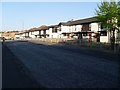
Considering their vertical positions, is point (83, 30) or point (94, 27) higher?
point (94, 27)

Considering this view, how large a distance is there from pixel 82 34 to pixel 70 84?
246 feet

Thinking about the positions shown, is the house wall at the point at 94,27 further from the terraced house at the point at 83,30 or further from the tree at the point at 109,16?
the tree at the point at 109,16

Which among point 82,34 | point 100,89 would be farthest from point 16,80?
point 82,34

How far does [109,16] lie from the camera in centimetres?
4078

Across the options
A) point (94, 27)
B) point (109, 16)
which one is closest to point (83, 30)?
point (94, 27)

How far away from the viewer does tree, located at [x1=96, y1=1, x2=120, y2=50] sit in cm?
4006

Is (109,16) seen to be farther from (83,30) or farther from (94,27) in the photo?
(83,30)

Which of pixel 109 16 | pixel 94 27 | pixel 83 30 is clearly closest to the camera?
pixel 109 16

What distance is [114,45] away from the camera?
3597cm

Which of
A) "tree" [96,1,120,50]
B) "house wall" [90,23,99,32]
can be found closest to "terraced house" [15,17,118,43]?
"house wall" [90,23,99,32]

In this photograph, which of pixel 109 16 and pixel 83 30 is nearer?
pixel 109 16

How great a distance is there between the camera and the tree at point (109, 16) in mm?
40062

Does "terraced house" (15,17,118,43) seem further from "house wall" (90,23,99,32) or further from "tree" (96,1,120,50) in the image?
"tree" (96,1,120,50)

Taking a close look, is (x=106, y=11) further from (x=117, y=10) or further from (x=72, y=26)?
(x=72, y=26)
